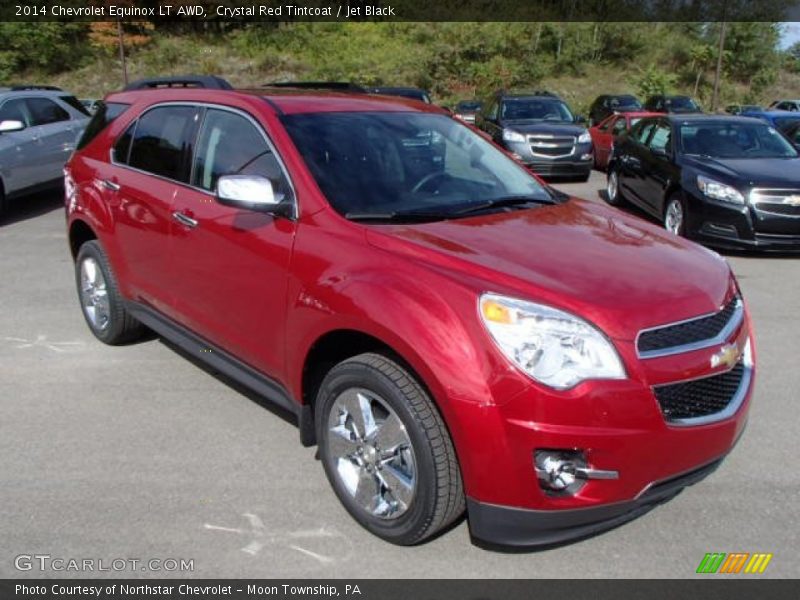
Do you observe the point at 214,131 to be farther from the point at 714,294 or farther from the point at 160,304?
the point at 714,294

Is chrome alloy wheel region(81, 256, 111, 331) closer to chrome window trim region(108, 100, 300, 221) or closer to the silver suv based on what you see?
chrome window trim region(108, 100, 300, 221)

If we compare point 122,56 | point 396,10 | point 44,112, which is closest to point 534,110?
point 44,112

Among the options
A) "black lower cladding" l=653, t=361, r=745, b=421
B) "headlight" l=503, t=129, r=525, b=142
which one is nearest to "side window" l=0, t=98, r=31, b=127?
"headlight" l=503, t=129, r=525, b=142

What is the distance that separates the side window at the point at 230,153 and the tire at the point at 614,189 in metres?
8.68

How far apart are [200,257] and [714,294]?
8.17 ft

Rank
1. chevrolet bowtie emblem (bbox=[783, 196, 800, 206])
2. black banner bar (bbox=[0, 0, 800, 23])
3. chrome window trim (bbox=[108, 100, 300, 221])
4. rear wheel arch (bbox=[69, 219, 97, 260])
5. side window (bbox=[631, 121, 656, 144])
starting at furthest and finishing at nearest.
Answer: black banner bar (bbox=[0, 0, 800, 23])
side window (bbox=[631, 121, 656, 144])
chevrolet bowtie emblem (bbox=[783, 196, 800, 206])
rear wheel arch (bbox=[69, 219, 97, 260])
chrome window trim (bbox=[108, 100, 300, 221])

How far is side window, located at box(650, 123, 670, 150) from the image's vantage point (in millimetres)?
9647

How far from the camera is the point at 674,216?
8930 mm

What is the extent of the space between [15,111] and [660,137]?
9.36m

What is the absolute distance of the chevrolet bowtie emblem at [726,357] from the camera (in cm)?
272

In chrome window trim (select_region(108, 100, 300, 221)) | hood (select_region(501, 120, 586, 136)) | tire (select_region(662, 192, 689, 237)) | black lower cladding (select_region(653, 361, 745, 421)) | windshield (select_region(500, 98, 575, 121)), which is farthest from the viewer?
windshield (select_region(500, 98, 575, 121))

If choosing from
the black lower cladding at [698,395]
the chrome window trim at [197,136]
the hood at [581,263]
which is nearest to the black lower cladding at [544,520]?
Result: the black lower cladding at [698,395]

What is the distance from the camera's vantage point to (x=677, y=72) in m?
48.8

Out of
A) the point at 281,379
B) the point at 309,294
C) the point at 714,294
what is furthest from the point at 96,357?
the point at 714,294
